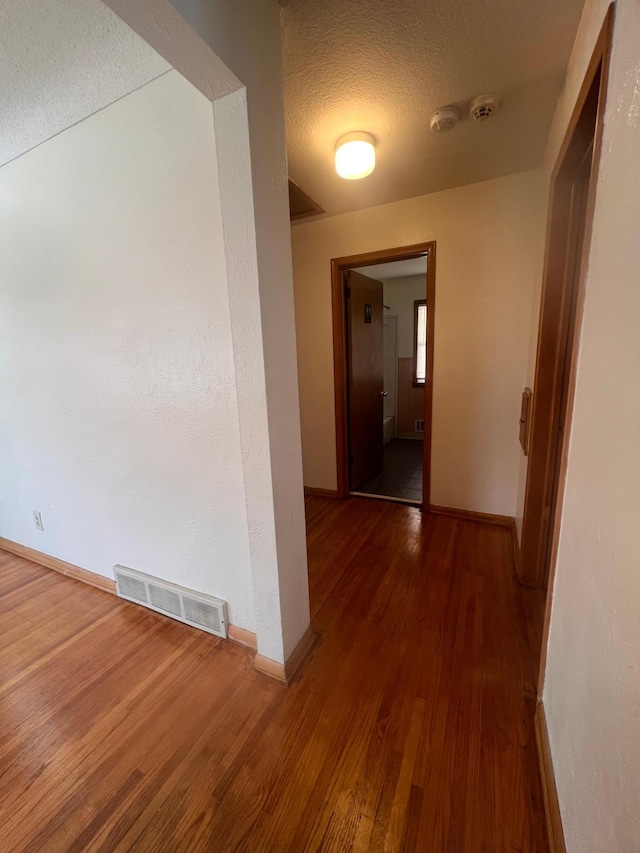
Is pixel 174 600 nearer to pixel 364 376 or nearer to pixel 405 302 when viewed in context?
pixel 364 376

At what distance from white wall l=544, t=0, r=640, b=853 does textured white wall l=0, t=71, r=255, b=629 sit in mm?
1120

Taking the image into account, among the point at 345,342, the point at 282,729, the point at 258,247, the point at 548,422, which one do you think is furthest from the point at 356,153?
the point at 282,729

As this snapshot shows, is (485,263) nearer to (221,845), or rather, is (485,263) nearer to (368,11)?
(368,11)

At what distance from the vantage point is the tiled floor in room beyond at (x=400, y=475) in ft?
10.8

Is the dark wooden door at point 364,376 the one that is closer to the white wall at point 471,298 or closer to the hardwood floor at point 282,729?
the white wall at point 471,298

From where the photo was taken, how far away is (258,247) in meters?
1.09

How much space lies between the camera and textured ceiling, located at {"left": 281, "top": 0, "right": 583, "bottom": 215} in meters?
1.15

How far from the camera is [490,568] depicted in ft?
6.80

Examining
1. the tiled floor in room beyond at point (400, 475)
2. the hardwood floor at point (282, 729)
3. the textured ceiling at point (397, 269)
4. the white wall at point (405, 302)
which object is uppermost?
the textured ceiling at point (397, 269)

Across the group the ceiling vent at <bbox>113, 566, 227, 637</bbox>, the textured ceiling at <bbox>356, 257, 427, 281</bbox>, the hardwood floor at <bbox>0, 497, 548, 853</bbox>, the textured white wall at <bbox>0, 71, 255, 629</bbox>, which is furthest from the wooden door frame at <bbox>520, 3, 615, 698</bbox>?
the textured ceiling at <bbox>356, 257, 427, 281</bbox>

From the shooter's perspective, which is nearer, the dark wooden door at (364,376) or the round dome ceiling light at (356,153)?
the round dome ceiling light at (356,153)

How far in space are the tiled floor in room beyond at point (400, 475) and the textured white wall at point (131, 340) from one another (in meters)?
2.05

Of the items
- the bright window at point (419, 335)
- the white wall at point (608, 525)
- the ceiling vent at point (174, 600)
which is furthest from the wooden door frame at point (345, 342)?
the bright window at point (419, 335)

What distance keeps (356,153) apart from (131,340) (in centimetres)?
148
